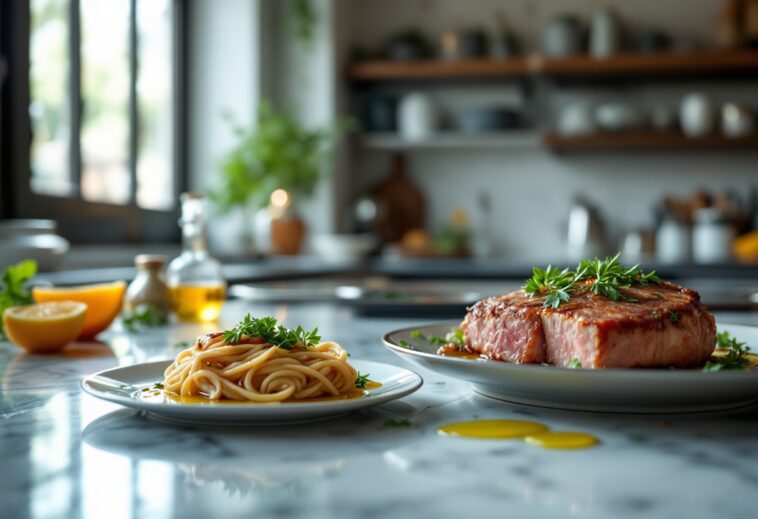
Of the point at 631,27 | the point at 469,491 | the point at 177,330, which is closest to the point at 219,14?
the point at 631,27

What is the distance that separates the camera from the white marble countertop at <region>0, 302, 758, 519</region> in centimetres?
53

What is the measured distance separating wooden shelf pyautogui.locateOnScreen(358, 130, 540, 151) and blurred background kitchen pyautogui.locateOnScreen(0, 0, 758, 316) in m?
0.02

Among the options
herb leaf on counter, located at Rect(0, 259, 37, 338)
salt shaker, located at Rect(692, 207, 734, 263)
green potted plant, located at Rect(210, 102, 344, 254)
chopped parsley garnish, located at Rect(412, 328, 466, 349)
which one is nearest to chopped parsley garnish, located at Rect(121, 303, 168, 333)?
herb leaf on counter, located at Rect(0, 259, 37, 338)

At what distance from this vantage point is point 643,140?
4.76 m

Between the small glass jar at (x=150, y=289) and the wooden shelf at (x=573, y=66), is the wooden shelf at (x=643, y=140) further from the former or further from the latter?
the small glass jar at (x=150, y=289)

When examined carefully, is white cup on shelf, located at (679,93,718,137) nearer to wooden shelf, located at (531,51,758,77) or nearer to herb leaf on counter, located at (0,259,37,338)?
wooden shelf, located at (531,51,758,77)

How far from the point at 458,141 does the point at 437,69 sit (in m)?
0.44

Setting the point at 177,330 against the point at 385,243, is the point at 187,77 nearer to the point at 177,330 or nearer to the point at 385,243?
the point at 385,243

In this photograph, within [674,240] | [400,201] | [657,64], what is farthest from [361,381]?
[400,201]

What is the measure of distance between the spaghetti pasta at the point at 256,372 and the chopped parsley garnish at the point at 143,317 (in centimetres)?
78

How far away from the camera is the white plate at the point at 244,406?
2.28 feet

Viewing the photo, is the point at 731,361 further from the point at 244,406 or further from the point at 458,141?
the point at 458,141

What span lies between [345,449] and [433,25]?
5.11 metres

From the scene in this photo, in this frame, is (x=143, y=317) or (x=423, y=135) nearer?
(x=143, y=317)
